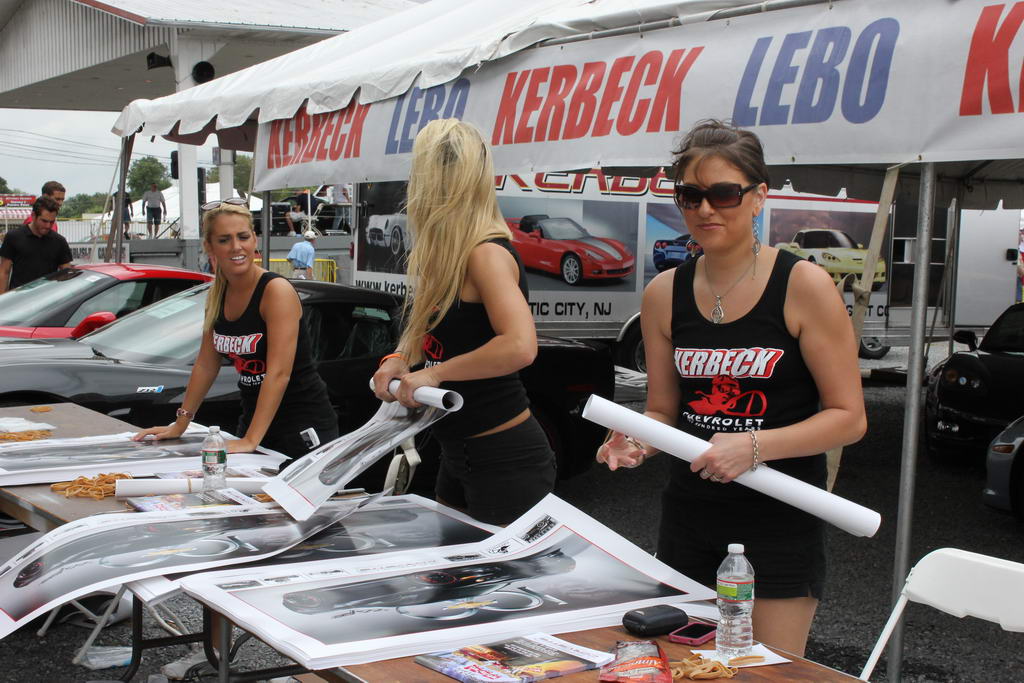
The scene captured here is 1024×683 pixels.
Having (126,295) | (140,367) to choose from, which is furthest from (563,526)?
(126,295)

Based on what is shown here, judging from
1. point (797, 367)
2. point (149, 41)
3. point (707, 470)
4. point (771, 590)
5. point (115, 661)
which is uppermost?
point (149, 41)

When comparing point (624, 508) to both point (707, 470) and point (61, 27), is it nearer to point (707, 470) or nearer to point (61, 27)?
point (707, 470)

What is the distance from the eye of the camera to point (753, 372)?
206cm

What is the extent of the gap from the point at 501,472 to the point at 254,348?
4.03ft

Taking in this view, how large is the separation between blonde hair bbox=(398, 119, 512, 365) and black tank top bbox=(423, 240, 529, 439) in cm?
4

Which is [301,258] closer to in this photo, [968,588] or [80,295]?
[80,295]

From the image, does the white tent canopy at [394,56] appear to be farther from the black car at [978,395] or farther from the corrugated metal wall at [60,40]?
the corrugated metal wall at [60,40]

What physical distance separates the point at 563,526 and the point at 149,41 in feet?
56.3

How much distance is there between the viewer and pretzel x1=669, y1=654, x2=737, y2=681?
1636 mm

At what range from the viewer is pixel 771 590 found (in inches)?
81.9

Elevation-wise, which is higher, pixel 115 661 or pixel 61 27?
pixel 61 27

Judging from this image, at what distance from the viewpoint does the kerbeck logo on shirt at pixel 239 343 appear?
3547 millimetres

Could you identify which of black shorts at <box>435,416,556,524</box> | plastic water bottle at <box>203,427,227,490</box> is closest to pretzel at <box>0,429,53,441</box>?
plastic water bottle at <box>203,427,227,490</box>

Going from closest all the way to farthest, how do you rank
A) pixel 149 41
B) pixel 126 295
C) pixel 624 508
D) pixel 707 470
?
pixel 707 470 < pixel 624 508 < pixel 126 295 < pixel 149 41
